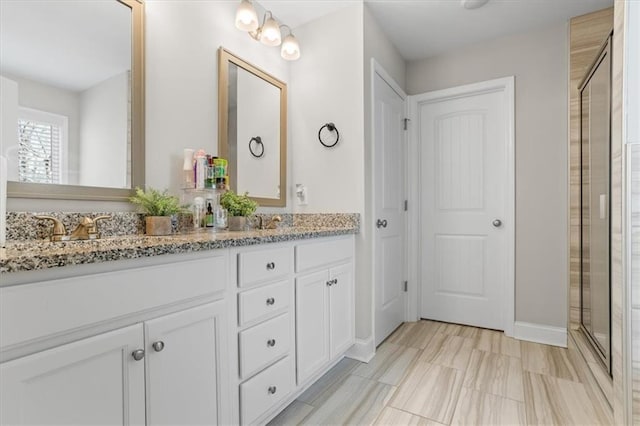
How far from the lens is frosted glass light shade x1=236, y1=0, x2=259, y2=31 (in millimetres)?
1787

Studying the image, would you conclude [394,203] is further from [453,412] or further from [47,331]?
[47,331]

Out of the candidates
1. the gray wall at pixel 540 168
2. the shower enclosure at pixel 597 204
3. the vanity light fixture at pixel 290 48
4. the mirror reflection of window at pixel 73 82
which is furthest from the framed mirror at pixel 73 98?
the gray wall at pixel 540 168

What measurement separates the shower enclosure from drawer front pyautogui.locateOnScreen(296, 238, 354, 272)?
1388 millimetres

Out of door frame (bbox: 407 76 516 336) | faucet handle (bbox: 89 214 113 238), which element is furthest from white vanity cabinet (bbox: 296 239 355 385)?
door frame (bbox: 407 76 516 336)

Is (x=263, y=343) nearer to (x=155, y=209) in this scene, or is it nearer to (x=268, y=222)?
(x=155, y=209)

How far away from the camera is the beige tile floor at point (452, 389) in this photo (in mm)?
1533

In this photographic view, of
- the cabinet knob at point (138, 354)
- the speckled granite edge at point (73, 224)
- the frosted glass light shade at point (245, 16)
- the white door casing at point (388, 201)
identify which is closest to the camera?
the cabinet knob at point (138, 354)

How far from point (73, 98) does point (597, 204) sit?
8.84ft

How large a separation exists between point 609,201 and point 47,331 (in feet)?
7.83

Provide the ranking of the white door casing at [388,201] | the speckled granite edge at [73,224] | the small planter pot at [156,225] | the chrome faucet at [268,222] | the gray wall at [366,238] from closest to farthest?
the speckled granite edge at [73,224] < the small planter pot at [156,225] < the chrome faucet at [268,222] < the gray wall at [366,238] < the white door casing at [388,201]

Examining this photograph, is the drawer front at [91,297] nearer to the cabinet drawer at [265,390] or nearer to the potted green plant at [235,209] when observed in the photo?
the cabinet drawer at [265,390]

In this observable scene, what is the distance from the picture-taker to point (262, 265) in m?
1.36

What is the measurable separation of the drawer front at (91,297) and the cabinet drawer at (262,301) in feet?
0.65

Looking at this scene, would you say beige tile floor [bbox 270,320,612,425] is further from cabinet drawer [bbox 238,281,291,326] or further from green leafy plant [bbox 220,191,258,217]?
green leafy plant [bbox 220,191,258,217]
